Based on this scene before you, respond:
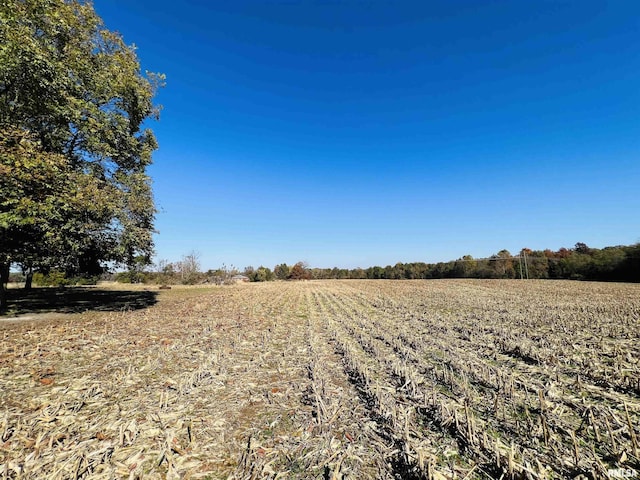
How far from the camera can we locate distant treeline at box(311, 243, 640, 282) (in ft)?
112

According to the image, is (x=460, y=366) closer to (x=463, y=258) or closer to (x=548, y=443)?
(x=548, y=443)

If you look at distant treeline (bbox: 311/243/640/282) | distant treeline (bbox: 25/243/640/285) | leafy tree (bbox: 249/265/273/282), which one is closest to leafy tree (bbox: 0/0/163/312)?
distant treeline (bbox: 25/243/640/285)

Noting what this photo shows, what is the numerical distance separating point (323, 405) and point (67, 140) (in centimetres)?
1592

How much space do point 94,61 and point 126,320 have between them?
40.3 feet

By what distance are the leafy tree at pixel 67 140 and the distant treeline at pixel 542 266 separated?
50.6m

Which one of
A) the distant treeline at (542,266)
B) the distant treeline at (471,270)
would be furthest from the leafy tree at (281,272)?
the distant treeline at (542,266)

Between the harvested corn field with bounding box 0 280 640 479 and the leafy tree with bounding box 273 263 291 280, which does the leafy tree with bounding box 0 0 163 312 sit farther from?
the leafy tree with bounding box 273 263 291 280

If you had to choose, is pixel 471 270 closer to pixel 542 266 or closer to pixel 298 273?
pixel 542 266

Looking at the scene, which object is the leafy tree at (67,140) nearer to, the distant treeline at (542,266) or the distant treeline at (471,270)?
A: the distant treeline at (471,270)

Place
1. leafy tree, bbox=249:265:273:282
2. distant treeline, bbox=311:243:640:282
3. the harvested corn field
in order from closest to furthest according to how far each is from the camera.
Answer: the harvested corn field < distant treeline, bbox=311:243:640:282 < leafy tree, bbox=249:265:273:282

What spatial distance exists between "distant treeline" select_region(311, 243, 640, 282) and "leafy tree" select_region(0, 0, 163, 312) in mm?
50561

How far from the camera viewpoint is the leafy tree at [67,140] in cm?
962

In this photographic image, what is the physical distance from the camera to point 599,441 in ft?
11.0

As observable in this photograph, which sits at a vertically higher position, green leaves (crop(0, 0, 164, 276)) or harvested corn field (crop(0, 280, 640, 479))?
green leaves (crop(0, 0, 164, 276))
